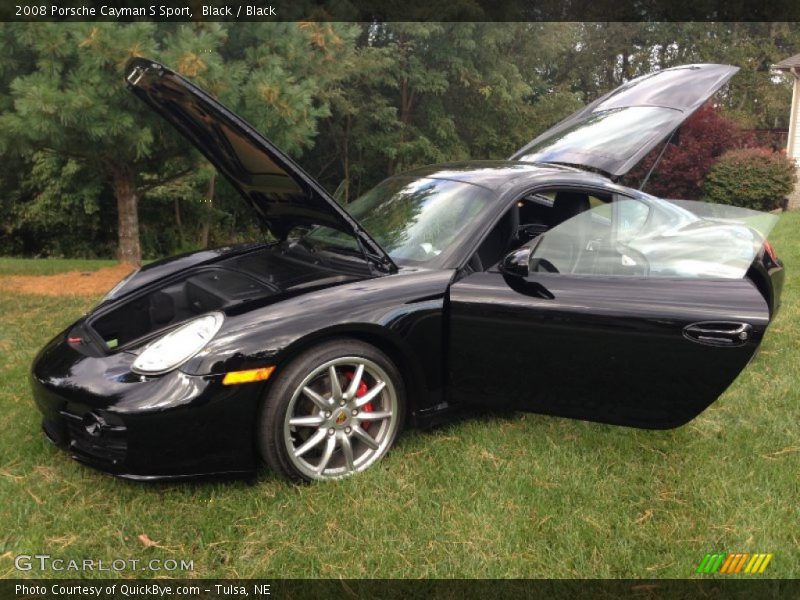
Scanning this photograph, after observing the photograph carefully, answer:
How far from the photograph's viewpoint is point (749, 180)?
15.0m

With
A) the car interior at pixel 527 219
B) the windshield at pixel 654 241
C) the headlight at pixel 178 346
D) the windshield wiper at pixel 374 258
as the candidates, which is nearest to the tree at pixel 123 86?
the car interior at pixel 527 219

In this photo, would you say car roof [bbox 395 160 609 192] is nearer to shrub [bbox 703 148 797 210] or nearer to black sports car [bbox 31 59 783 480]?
black sports car [bbox 31 59 783 480]

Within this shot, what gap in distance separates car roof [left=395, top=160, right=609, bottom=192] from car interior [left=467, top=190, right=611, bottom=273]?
0.26 ft

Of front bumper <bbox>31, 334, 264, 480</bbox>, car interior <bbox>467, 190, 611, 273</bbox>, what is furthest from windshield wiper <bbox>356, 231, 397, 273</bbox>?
front bumper <bbox>31, 334, 264, 480</bbox>

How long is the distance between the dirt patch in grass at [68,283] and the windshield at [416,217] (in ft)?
13.0

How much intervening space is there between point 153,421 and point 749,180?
615 inches

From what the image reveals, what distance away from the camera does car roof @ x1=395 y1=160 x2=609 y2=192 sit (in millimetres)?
3439

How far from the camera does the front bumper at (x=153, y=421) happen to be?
253cm

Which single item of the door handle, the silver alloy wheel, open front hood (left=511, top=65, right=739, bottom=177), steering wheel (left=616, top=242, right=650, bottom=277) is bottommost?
the silver alloy wheel

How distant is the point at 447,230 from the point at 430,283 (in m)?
0.40

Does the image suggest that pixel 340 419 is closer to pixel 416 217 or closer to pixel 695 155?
pixel 416 217

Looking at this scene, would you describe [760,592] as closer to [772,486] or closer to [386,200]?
[772,486]

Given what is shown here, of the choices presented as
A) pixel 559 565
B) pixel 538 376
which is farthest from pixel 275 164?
pixel 559 565

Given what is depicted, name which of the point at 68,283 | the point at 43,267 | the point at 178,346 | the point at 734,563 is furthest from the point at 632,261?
the point at 43,267
